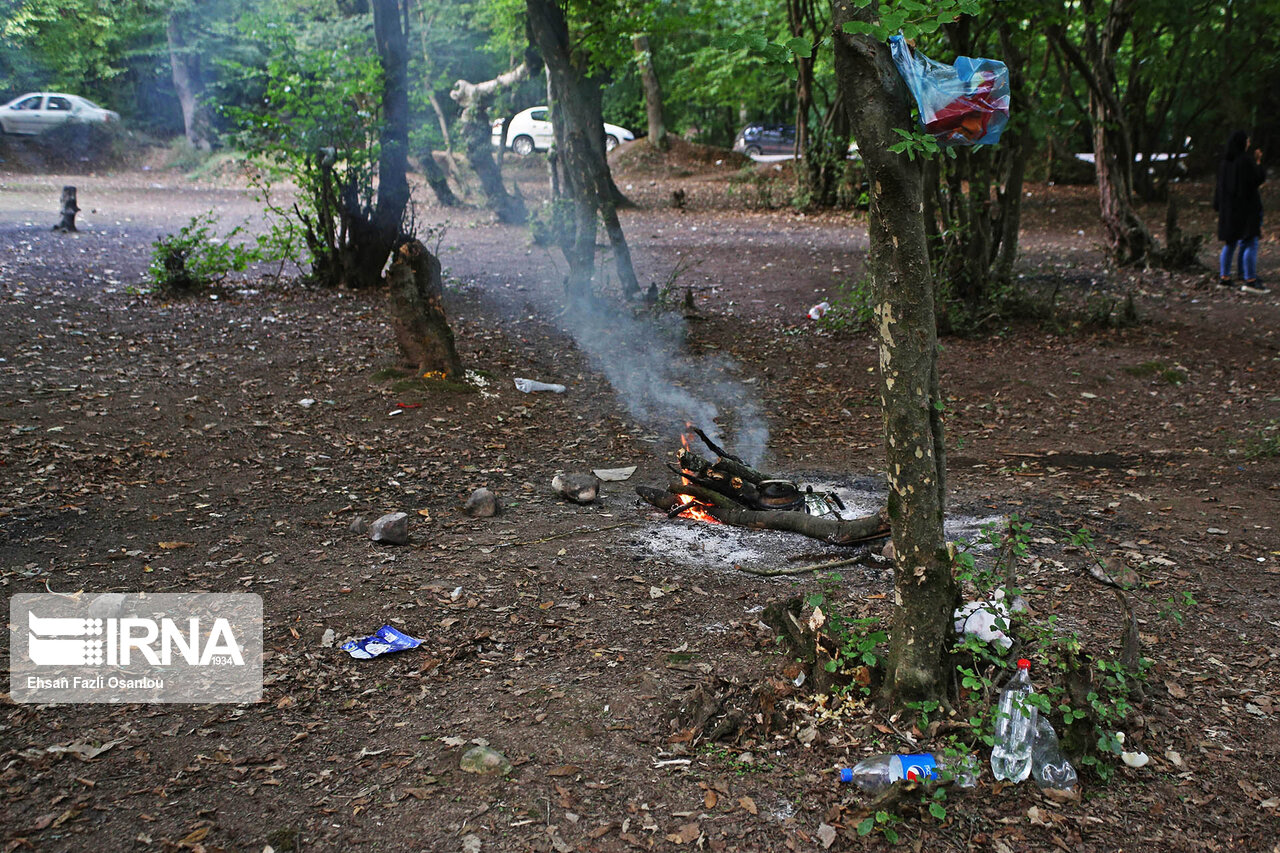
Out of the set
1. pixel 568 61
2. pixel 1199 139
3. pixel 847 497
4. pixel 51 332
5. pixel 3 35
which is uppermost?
pixel 3 35

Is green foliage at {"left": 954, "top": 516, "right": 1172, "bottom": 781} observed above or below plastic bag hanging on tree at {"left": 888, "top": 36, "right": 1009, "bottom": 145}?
below

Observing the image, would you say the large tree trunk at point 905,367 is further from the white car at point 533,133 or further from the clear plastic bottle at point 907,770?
the white car at point 533,133

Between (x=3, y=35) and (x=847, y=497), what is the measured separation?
27.8m

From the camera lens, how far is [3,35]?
78.9 ft

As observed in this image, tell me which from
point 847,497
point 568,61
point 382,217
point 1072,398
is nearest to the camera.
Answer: point 847,497

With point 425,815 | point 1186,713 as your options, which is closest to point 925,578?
point 1186,713

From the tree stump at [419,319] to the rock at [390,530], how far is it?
9.06ft

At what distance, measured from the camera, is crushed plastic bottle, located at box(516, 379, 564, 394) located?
25.5 ft

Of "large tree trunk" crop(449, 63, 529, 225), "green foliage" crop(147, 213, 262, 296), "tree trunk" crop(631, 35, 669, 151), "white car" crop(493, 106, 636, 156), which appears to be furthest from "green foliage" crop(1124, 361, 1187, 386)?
"white car" crop(493, 106, 636, 156)

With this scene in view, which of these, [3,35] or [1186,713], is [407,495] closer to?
[1186,713]

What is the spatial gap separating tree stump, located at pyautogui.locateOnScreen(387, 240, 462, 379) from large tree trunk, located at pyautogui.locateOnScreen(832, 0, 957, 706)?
501cm

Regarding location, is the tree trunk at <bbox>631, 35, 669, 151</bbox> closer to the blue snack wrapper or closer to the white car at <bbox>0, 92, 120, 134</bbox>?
the white car at <bbox>0, 92, 120, 134</bbox>

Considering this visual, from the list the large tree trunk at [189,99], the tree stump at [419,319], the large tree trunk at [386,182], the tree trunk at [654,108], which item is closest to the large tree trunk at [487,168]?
the large tree trunk at [386,182]

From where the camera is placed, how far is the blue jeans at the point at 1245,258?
11.0 m
